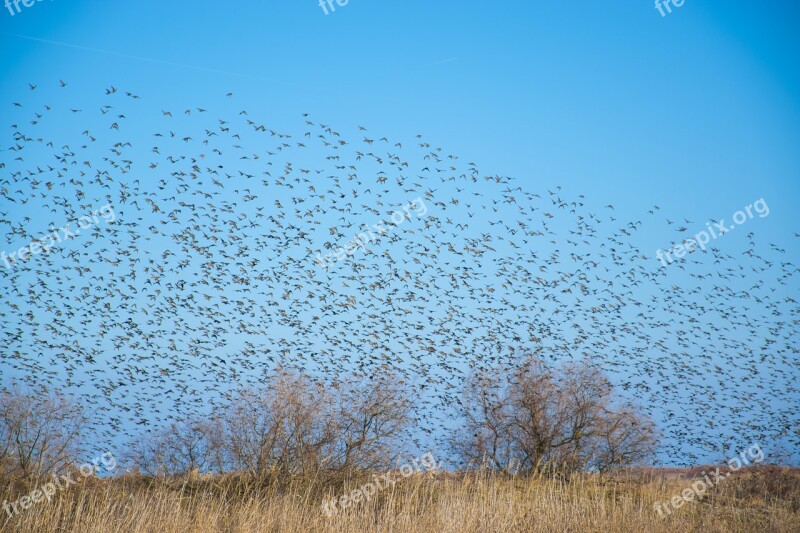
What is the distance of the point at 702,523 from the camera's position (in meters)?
15.9

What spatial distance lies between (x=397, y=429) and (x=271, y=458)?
6317 mm

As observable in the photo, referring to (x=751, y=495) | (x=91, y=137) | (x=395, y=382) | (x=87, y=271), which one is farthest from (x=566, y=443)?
(x=91, y=137)

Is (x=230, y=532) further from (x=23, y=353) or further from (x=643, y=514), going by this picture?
(x=23, y=353)

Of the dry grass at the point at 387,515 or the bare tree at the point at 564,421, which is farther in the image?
the bare tree at the point at 564,421

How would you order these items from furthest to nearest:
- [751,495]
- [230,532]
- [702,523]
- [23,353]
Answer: [23,353] < [751,495] < [702,523] < [230,532]

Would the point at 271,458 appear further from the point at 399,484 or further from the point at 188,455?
the point at 188,455

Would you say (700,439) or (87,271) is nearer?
(87,271)

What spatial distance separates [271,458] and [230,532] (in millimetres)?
14773

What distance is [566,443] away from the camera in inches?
1633

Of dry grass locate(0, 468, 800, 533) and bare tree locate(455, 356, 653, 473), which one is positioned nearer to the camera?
dry grass locate(0, 468, 800, 533)

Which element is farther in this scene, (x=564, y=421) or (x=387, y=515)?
(x=564, y=421)

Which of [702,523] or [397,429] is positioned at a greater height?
[397,429]

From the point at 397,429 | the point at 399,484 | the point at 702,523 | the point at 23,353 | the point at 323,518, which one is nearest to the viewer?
the point at 323,518

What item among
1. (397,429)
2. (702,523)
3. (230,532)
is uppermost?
(397,429)
